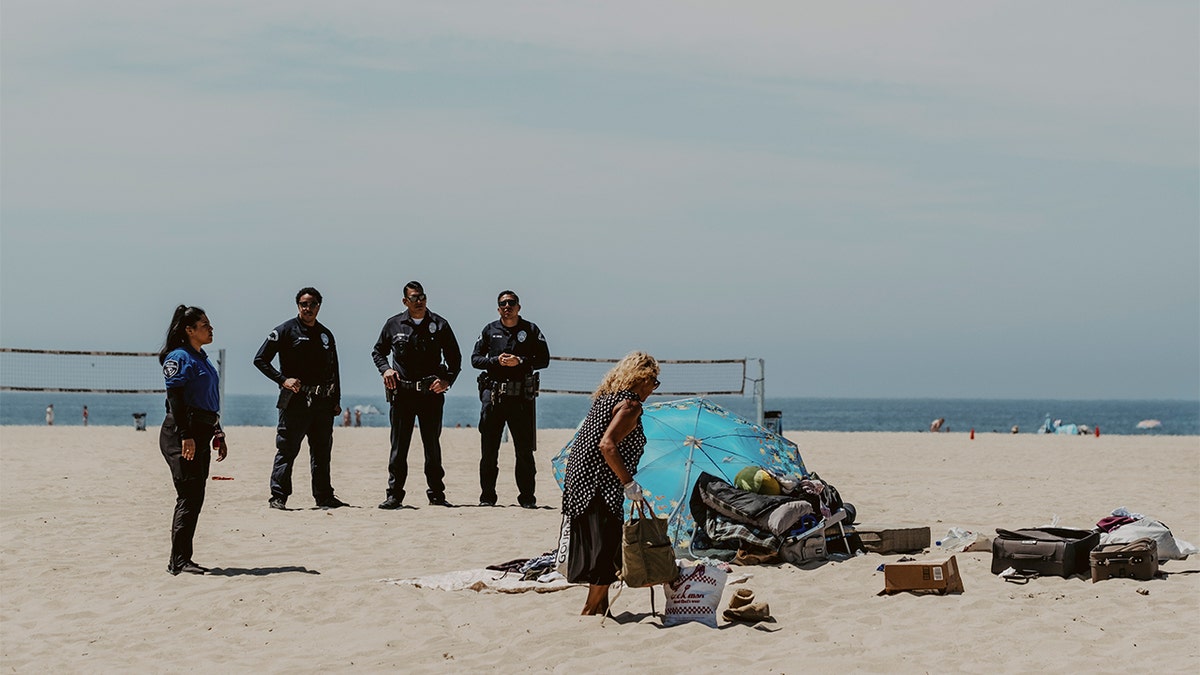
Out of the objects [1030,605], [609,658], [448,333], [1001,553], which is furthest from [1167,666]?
[448,333]

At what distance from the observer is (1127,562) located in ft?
25.8

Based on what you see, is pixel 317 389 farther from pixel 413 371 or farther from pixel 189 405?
pixel 189 405

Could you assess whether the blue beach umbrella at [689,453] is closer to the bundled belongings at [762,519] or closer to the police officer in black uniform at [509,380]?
the bundled belongings at [762,519]

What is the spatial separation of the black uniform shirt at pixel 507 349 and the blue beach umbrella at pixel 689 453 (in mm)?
1652

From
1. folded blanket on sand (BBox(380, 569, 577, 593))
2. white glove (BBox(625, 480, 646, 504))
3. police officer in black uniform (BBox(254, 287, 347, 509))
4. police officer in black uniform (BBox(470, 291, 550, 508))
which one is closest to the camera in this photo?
white glove (BBox(625, 480, 646, 504))

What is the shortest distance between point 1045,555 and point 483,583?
3.48 m

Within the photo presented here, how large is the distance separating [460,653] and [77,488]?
7859 mm

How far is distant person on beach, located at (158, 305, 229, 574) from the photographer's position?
7.89m

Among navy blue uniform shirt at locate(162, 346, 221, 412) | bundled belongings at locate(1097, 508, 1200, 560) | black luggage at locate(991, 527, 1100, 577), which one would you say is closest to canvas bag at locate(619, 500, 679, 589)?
black luggage at locate(991, 527, 1100, 577)

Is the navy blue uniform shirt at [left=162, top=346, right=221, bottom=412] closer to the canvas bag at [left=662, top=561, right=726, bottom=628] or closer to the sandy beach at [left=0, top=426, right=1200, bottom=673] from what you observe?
the sandy beach at [left=0, top=426, right=1200, bottom=673]

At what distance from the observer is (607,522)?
684cm

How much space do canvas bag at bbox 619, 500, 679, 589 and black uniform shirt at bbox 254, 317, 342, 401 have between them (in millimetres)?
5191

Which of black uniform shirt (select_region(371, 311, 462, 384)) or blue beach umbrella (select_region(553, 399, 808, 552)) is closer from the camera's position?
blue beach umbrella (select_region(553, 399, 808, 552))

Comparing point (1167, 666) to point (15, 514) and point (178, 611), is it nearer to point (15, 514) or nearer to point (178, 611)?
point (178, 611)
